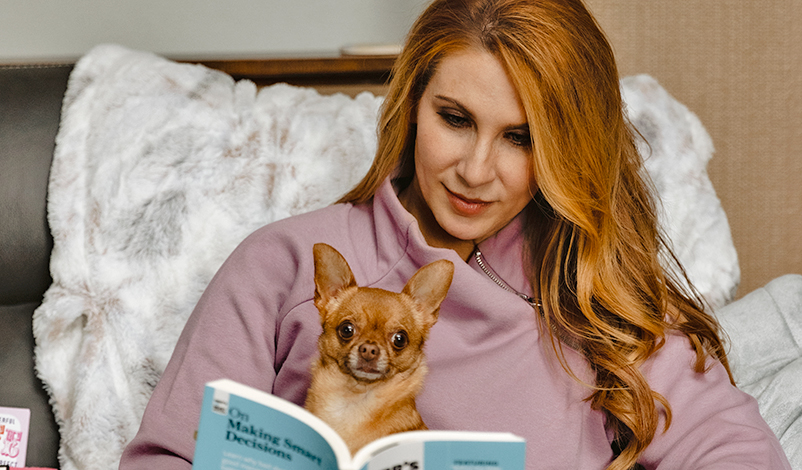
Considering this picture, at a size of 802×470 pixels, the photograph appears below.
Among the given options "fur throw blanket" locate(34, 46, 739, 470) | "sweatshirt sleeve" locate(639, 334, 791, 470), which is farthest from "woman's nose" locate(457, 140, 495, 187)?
"fur throw blanket" locate(34, 46, 739, 470)

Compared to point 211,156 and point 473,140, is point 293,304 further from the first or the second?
point 211,156

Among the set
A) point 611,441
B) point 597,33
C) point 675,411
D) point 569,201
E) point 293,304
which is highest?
point 597,33

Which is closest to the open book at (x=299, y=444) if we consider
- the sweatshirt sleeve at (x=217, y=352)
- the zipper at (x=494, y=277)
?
the sweatshirt sleeve at (x=217, y=352)

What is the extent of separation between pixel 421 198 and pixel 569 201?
30 centimetres

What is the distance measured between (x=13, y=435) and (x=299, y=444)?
1041 millimetres

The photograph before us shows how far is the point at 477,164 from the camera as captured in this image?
3.47 ft

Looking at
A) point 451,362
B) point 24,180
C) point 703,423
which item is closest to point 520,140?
point 451,362

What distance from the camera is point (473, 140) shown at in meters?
1.08

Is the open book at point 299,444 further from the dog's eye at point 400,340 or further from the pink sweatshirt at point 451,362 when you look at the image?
the pink sweatshirt at point 451,362

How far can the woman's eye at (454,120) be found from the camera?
109 cm

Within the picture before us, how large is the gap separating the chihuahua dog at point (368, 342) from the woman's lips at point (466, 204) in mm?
260

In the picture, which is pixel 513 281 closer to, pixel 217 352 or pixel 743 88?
pixel 217 352

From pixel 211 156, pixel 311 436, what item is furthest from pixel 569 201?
pixel 211 156

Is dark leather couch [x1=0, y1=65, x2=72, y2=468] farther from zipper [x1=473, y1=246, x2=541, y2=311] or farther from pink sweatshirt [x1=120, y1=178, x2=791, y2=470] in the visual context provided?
zipper [x1=473, y1=246, x2=541, y2=311]
